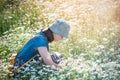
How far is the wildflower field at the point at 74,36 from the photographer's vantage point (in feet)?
15.7

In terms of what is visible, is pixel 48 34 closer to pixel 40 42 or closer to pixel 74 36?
pixel 40 42

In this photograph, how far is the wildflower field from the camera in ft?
15.7

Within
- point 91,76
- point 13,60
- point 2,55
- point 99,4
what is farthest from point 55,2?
point 91,76

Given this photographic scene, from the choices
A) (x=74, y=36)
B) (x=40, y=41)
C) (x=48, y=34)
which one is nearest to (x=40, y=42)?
(x=40, y=41)

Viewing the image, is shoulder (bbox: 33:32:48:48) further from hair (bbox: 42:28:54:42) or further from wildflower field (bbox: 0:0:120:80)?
wildflower field (bbox: 0:0:120:80)

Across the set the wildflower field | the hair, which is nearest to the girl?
the hair

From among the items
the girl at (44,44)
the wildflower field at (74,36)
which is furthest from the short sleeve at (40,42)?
the wildflower field at (74,36)

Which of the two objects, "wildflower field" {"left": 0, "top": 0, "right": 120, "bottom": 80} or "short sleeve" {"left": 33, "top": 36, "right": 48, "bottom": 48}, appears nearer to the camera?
"wildflower field" {"left": 0, "top": 0, "right": 120, "bottom": 80}

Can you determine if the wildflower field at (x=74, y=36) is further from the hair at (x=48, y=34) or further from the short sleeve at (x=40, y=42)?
the hair at (x=48, y=34)

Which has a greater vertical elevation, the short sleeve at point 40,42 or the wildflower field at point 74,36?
the short sleeve at point 40,42

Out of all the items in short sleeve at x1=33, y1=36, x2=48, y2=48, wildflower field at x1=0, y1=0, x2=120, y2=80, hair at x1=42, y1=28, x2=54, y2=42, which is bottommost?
wildflower field at x1=0, y1=0, x2=120, y2=80

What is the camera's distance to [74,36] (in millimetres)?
6543

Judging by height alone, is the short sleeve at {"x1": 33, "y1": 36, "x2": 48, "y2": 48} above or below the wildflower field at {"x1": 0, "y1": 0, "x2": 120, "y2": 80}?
above

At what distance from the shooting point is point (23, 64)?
519 cm
